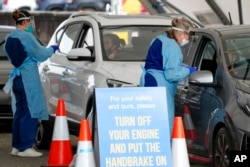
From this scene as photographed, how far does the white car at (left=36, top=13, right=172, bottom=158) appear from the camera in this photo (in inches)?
547

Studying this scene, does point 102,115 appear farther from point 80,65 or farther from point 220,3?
point 220,3

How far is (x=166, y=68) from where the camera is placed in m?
11.6

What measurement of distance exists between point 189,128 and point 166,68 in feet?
2.57

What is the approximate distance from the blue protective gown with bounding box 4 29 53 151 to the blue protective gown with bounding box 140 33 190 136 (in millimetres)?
2441

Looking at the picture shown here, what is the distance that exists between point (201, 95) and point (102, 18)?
3668 mm

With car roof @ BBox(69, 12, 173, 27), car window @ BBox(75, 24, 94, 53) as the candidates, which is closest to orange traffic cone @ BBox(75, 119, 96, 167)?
car window @ BBox(75, 24, 94, 53)

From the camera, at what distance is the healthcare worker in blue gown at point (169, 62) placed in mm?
11557

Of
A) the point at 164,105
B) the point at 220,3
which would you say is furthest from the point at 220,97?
the point at 220,3

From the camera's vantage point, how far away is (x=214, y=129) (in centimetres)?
1127

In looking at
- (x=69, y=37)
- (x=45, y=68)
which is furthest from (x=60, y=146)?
(x=45, y=68)

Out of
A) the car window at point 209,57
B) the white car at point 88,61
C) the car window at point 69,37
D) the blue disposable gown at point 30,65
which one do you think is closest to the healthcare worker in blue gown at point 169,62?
the car window at point 209,57

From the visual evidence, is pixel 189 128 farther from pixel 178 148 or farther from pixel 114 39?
pixel 114 39

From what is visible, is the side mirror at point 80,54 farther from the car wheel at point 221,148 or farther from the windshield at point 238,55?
the car wheel at point 221,148

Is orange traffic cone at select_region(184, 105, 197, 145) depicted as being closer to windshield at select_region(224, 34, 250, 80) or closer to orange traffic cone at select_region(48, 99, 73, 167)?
windshield at select_region(224, 34, 250, 80)
